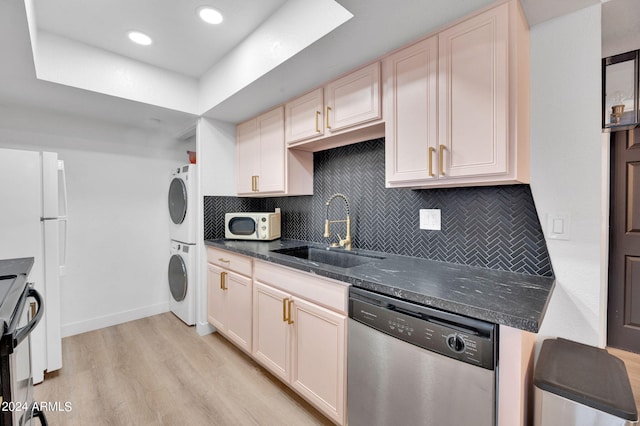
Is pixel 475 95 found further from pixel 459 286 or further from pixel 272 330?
pixel 272 330

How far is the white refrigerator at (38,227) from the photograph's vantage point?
1871 mm

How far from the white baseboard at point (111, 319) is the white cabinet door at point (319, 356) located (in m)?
2.31

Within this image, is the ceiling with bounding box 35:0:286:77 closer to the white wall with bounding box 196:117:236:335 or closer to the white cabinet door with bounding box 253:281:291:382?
the white wall with bounding box 196:117:236:335

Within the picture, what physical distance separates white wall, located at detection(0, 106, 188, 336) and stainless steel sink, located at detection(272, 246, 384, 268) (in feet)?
6.40

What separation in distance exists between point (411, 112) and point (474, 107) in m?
0.31

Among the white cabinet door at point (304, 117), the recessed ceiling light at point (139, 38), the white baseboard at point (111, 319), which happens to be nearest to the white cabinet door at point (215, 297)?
the white baseboard at point (111, 319)

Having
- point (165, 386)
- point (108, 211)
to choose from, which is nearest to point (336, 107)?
point (165, 386)

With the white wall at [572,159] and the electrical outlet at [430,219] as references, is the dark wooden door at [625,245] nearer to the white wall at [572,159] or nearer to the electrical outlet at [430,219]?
the white wall at [572,159]

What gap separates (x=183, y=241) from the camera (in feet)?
9.73

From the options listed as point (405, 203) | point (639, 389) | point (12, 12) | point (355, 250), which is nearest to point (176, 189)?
point (12, 12)

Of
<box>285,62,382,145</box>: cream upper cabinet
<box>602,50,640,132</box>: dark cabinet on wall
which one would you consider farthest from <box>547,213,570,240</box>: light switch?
<box>285,62,382,145</box>: cream upper cabinet

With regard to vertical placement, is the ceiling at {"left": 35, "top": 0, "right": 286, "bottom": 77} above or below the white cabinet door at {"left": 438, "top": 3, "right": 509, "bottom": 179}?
above

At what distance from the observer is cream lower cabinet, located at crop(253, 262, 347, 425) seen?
1.47 metres

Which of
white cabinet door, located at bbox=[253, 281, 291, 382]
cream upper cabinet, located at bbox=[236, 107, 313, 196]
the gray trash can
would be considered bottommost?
white cabinet door, located at bbox=[253, 281, 291, 382]
